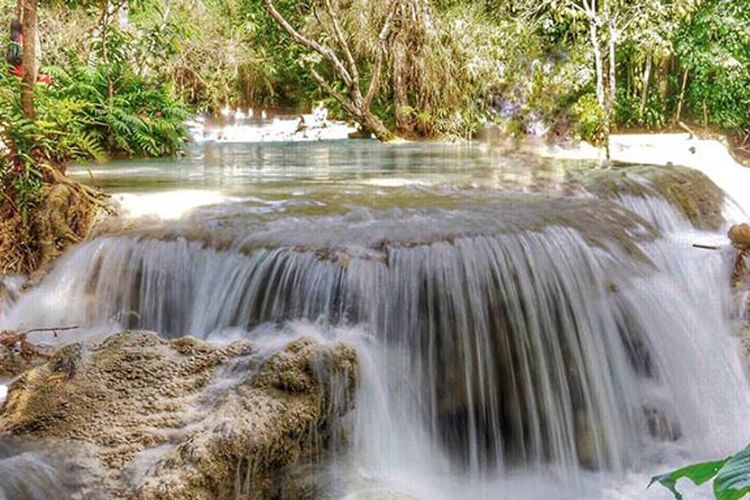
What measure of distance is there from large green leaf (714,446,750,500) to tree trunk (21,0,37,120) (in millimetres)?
5366

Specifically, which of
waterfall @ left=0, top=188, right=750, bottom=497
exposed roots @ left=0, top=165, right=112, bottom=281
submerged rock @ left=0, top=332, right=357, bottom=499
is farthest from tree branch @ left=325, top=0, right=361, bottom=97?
submerged rock @ left=0, top=332, right=357, bottom=499

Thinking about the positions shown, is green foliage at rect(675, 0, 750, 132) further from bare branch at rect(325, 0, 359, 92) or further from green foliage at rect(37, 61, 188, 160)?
green foliage at rect(37, 61, 188, 160)

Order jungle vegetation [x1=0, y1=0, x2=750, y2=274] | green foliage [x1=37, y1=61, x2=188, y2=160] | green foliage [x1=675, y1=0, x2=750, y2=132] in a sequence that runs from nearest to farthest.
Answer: green foliage [x1=37, y1=61, x2=188, y2=160]
jungle vegetation [x1=0, y1=0, x2=750, y2=274]
green foliage [x1=675, y1=0, x2=750, y2=132]

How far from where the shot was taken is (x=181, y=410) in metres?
3.16

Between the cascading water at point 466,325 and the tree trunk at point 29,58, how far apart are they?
4.01 feet

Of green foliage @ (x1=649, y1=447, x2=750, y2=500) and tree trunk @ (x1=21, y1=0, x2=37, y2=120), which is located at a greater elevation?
tree trunk @ (x1=21, y1=0, x2=37, y2=120)

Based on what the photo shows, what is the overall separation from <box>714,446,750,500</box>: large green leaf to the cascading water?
9.07 ft

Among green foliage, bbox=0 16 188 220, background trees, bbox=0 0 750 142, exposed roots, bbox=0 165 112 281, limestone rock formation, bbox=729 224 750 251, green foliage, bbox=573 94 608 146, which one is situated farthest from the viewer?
background trees, bbox=0 0 750 142

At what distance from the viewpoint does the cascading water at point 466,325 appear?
4102 mm

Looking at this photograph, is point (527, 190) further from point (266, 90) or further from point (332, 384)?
point (266, 90)

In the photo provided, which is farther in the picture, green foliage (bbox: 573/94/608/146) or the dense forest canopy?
green foliage (bbox: 573/94/608/146)

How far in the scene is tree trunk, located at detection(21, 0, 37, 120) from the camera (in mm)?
5359

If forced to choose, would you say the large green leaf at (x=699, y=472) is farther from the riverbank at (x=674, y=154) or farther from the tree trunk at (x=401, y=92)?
the tree trunk at (x=401, y=92)

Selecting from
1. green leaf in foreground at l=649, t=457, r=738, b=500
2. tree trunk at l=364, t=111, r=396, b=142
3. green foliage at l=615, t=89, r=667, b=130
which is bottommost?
green leaf in foreground at l=649, t=457, r=738, b=500
